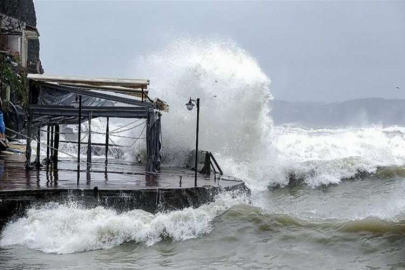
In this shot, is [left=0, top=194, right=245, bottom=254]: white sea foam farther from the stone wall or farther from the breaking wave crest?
the stone wall

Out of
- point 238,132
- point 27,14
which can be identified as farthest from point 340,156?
point 27,14

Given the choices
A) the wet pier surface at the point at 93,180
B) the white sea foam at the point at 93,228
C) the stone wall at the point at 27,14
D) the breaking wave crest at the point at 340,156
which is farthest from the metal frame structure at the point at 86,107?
the stone wall at the point at 27,14

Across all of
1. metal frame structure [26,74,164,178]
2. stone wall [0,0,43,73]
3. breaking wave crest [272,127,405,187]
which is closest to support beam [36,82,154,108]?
metal frame structure [26,74,164,178]

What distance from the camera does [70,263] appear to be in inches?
417

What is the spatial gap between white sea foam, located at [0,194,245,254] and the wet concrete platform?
0.83 feet

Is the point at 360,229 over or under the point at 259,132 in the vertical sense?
under

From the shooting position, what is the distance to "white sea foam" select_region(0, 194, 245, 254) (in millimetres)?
11953

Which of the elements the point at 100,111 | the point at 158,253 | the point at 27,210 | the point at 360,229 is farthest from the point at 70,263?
the point at 100,111

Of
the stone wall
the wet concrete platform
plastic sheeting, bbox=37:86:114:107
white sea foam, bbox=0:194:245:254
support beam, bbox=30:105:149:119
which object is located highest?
the stone wall

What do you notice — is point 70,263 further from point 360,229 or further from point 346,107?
point 346,107

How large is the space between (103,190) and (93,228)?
5.26 feet

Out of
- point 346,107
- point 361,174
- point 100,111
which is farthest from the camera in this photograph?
point 346,107

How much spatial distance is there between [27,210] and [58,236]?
1.18 metres

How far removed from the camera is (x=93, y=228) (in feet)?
40.6
